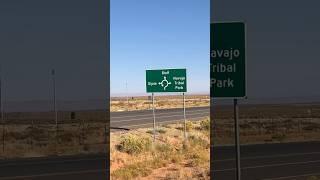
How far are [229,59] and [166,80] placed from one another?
2297cm

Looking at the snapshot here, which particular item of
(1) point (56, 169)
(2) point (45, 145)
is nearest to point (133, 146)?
(2) point (45, 145)

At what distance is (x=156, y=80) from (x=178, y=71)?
4.20 ft

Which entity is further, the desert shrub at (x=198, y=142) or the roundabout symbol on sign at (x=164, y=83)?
the desert shrub at (x=198, y=142)

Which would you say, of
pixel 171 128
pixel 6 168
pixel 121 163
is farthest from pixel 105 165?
pixel 171 128

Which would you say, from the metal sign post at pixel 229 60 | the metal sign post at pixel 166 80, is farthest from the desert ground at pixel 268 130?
the metal sign post at pixel 229 60

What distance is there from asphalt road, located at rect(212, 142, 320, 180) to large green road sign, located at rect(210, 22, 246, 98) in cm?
1087

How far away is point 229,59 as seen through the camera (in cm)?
738

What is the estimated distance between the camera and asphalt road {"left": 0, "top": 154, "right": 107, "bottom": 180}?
61.0 ft

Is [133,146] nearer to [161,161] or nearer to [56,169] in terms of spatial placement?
[161,161]

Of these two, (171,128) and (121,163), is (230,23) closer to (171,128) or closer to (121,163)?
(121,163)

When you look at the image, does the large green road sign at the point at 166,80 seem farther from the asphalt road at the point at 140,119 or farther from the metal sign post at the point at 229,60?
the metal sign post at the point at 229,60

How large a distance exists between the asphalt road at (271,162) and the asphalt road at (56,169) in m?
4.20

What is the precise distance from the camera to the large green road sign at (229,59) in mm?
7379

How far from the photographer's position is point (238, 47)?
24.2 feet
